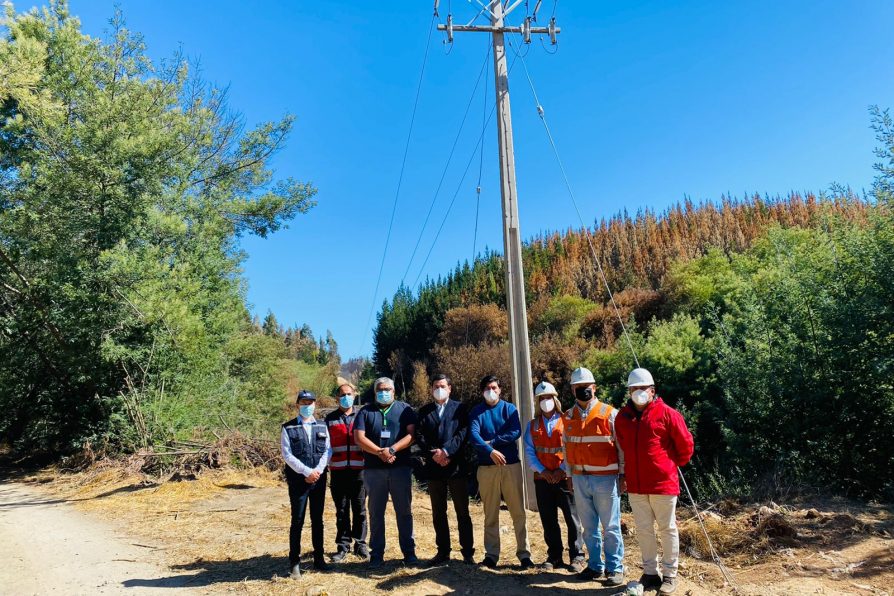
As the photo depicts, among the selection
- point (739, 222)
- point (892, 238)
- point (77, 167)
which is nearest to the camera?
point (892, 238)

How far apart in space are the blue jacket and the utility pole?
5.83 ft

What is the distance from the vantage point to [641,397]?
489 centimetres

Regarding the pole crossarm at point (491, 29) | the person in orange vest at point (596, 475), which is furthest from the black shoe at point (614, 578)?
the pole crossarm at point (491, 29)

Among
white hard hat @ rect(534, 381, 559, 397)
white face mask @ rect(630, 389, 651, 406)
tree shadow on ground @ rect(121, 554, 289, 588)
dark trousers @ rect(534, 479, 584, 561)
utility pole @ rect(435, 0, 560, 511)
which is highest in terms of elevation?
utility pole @ rect(435, 0, 560, 511)

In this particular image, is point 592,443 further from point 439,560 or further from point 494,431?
point 439,560

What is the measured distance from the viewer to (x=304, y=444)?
5.83m

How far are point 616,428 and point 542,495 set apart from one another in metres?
1.15

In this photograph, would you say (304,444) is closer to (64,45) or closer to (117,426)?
(117,426)

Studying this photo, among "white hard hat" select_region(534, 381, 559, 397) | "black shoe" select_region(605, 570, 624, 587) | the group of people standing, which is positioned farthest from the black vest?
"black shoe" select_region(605, 570, 624, 587)

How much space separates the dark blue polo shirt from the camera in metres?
5.92

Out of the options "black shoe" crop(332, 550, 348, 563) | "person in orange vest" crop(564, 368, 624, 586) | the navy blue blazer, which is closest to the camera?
"person in orange vest" crop(564, 368, 624, 586)

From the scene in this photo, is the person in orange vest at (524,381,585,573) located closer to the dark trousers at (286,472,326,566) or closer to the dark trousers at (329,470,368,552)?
the dark trousers at (329,470,368,552)

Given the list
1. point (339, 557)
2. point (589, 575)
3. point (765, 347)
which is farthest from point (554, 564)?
point (765, 347)

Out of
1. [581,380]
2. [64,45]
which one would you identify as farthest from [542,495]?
Result: [64,45]
